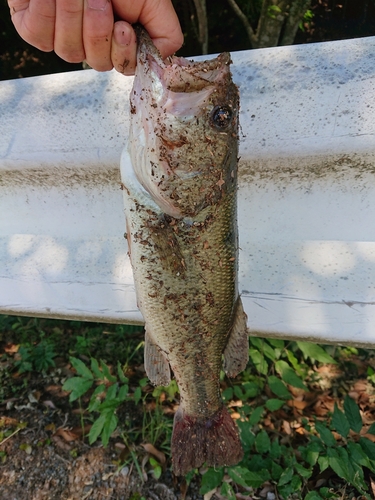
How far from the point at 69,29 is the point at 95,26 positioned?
0.09 metres

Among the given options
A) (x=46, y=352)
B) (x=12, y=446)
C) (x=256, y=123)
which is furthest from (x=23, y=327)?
(x=256, y=123)

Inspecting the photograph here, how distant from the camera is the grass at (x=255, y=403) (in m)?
2.27

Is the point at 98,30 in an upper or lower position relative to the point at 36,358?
upper

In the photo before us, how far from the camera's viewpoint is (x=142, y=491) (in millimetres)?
2709

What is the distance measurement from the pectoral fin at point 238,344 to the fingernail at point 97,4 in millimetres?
1241

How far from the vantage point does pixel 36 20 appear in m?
1.27

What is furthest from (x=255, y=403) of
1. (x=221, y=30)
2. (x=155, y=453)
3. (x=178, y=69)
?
(x=221, y=30)

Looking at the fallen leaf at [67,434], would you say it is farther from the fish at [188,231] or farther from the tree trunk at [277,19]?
the tree trunk at [277,19]

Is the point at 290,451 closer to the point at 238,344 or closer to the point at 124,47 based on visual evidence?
the point at 238,344

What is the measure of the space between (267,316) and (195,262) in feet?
2.68

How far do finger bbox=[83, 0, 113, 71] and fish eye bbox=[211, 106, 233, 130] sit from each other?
0.41m

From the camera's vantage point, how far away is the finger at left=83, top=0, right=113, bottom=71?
4.01 ft

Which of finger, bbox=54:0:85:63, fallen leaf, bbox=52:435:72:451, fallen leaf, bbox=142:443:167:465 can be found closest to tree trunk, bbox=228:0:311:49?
finger, bbox=54:0:85:63

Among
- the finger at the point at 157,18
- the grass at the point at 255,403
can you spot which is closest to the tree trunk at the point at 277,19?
the finger at the point at 157,18
